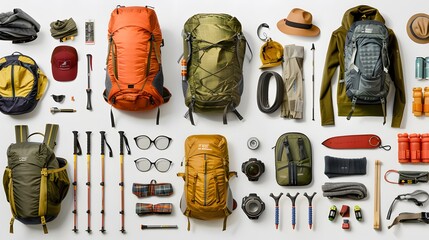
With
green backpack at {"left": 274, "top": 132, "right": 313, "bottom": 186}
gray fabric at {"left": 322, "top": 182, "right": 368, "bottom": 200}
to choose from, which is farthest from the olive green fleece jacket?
gray fabric at {"left": 322, "top": 182, "right": 368, "bottom": 200}

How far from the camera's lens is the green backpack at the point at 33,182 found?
355cm

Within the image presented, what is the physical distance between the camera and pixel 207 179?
3572 millimetres

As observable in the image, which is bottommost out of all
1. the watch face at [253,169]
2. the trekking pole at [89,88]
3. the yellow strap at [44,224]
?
the yellow strap at [44,224]

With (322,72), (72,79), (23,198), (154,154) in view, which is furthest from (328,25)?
(23,198)

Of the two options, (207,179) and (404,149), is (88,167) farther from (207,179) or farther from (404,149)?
(404,149)

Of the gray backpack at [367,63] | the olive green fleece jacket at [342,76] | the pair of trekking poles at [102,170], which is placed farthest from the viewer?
the pair of trekking poles at [102,170]

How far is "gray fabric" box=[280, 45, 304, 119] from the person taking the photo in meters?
3.74

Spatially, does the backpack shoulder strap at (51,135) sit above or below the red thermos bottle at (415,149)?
above

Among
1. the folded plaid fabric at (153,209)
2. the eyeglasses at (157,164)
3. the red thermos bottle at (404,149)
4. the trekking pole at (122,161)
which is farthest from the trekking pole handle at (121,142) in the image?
the red thermos bottle at (404,149)

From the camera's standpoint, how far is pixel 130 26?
11.7 feet

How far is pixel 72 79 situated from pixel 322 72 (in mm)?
1895

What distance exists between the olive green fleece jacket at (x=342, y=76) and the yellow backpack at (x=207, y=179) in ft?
2.71

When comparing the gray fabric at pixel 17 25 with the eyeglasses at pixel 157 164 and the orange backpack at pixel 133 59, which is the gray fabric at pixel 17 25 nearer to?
the orange backpack at pixel 133 59

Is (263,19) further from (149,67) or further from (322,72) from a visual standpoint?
(149,67)
